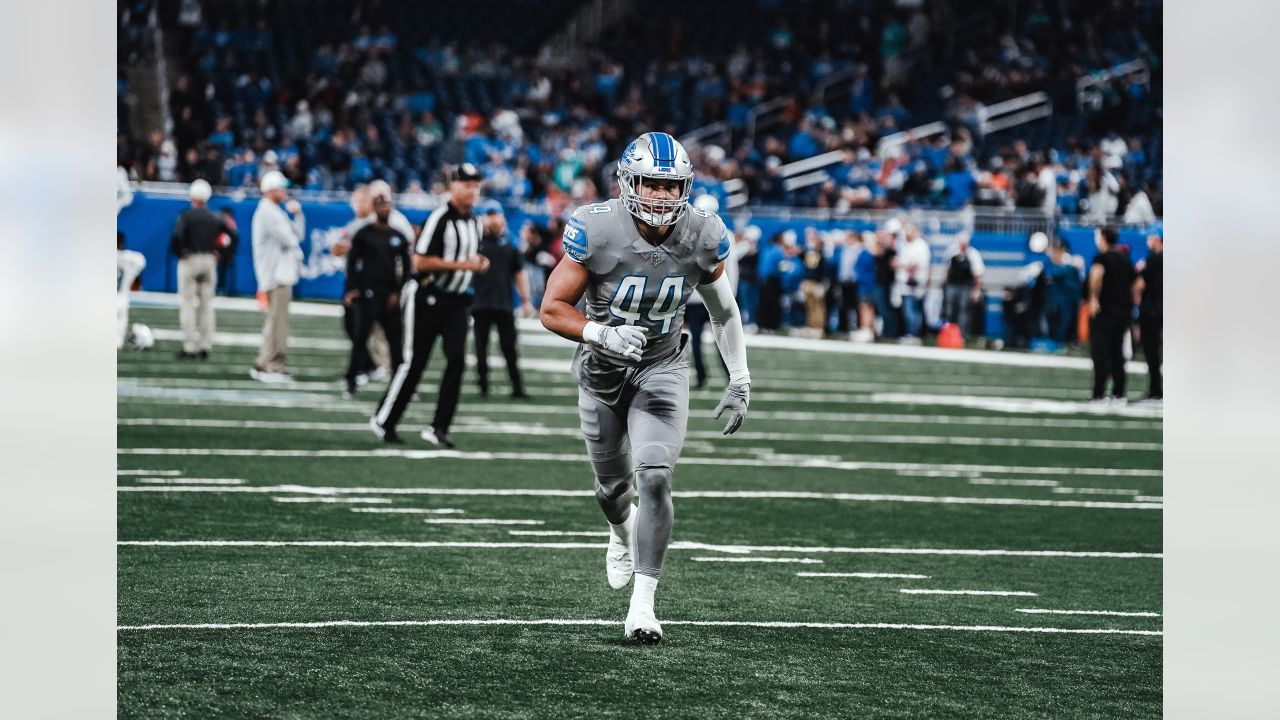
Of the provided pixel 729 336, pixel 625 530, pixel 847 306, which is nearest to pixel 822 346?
pixel 847 306

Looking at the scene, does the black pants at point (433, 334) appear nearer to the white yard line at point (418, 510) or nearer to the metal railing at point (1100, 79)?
the white yard line at point (418, 510)

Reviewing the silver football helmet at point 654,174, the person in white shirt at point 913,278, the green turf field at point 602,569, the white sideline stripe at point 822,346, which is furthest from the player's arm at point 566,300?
the person in white shirt at point 913,278

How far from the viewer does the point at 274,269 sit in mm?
17062

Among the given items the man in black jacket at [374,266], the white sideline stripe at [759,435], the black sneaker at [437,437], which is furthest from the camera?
the man in black jacket at [374,266]

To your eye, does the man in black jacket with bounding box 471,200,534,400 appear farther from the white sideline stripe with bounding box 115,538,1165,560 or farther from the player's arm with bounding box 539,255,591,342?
the player's arm with bounding box 539,255,591,342

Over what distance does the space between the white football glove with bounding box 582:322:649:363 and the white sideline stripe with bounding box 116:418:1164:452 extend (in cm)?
746

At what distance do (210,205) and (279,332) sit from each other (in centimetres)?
1199

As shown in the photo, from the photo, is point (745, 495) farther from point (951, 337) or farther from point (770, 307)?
point (770, 307)

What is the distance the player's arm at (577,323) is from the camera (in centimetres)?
629

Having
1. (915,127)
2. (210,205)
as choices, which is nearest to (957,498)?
(210,205)

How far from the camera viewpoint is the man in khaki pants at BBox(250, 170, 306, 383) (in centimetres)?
1706

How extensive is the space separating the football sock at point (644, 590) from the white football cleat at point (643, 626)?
1.1 inches

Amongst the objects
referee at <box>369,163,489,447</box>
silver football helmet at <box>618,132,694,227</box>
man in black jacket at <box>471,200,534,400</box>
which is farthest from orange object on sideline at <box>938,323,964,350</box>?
silver football helmet at <box>618,132,694,227</box>

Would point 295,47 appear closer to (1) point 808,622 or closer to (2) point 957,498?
(2) point 957,498
